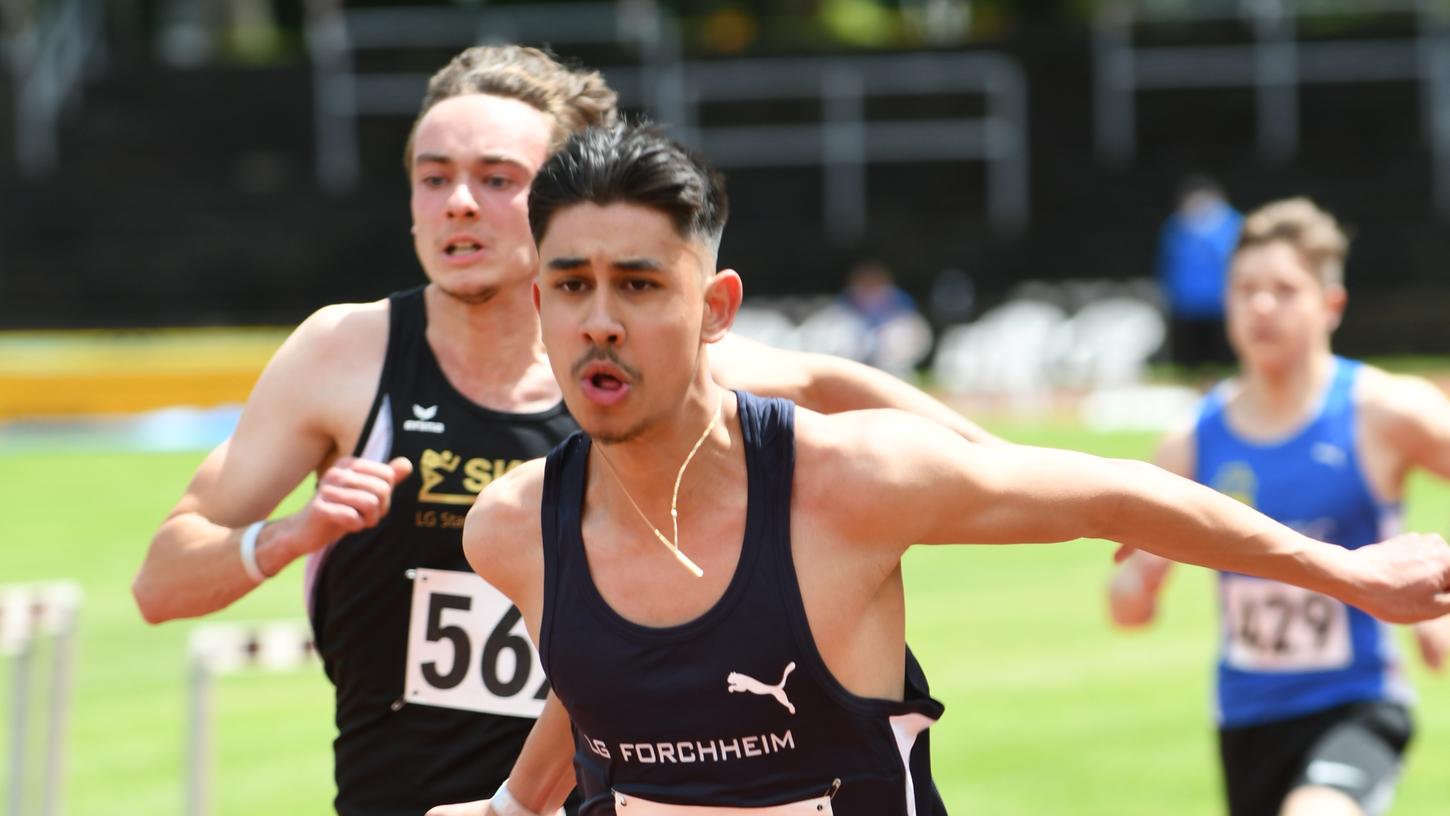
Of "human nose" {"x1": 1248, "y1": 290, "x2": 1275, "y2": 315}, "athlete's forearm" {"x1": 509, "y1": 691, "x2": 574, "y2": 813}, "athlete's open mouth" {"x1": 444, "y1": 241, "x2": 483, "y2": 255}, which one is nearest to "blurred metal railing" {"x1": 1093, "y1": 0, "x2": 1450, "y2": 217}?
"human nose" {"x1": 1248, "y1": 290, "x2": 1275, "y2": 315}

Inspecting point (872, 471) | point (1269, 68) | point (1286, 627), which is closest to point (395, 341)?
point (872, 471)

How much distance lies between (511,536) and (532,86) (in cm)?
134

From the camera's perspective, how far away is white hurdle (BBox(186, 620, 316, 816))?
20.6ft

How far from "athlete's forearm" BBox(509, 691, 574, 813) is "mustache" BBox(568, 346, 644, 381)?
755mm

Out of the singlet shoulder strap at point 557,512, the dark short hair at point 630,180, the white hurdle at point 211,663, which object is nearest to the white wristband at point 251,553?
the singlet shoulder strap at point 557,512

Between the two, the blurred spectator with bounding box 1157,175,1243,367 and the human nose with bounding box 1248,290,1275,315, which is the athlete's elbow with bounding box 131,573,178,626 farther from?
the blurred spectator with bounding box 1157,175,1243,367

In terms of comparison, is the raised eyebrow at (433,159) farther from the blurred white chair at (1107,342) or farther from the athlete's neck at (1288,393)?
the blurred white chair at (1107,342)

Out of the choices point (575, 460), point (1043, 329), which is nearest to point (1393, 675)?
point (575, 460)

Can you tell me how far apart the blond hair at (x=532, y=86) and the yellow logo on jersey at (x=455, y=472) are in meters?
0.67

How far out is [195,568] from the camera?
4238 mm

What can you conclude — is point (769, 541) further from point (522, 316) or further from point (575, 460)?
point (522, 316)

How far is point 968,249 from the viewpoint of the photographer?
27219mm

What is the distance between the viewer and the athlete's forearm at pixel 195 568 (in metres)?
4.19

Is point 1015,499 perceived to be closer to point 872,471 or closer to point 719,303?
point 872,471
